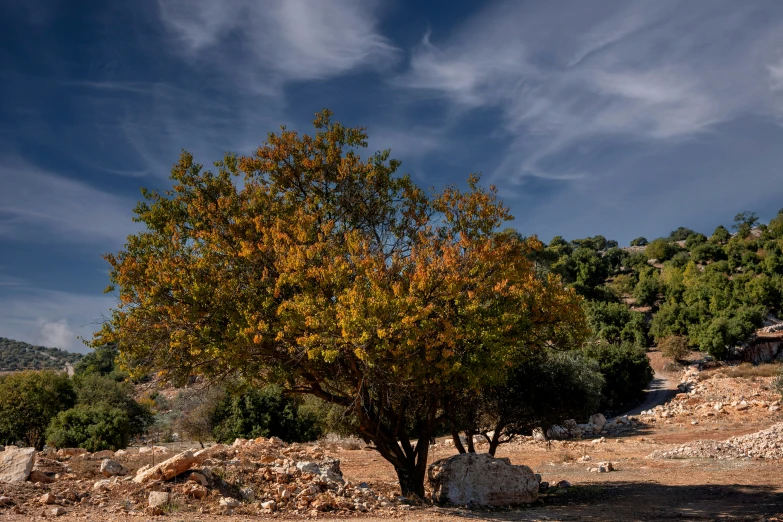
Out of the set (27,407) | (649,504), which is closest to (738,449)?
(649,504)

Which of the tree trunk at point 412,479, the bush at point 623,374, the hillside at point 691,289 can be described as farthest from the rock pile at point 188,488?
the bush at point 623,374

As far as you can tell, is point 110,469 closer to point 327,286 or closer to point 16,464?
point 16,464

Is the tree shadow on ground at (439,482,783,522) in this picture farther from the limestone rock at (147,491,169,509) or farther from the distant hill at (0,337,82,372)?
the distant hill at (0,337,82,372)

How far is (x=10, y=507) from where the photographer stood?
10977 mm

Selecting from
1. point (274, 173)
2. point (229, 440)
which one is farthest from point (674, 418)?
point (274, 173)

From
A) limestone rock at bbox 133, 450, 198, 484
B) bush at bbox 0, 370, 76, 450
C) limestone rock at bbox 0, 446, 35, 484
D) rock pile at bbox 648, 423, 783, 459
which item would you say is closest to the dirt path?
rock pile at bbox 648, 423, 783, 459

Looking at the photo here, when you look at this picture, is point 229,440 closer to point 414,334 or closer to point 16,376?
point 16,376

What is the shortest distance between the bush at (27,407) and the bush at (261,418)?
39.9 feet

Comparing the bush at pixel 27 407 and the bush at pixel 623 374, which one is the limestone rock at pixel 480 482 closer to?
the bush at pixel 27 407

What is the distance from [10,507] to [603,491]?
17.8 metres

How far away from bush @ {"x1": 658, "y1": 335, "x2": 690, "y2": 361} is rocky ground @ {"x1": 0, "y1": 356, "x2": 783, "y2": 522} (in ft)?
116

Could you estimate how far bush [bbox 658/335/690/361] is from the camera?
63.1 metres

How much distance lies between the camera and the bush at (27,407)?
37531 millimetres

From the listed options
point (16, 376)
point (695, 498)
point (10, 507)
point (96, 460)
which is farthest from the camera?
point (16, 376)
